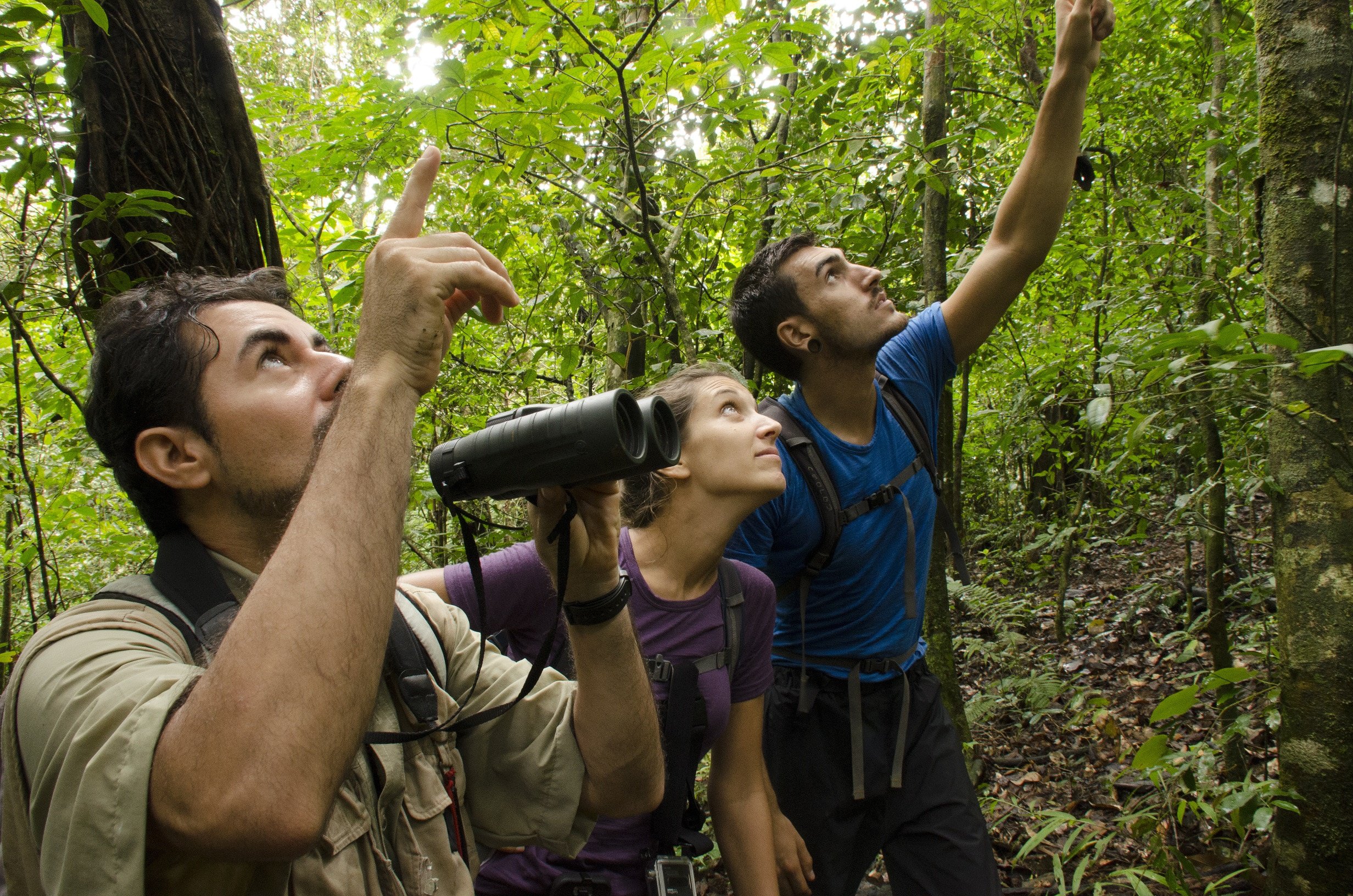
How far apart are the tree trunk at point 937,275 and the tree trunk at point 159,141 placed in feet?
9.20

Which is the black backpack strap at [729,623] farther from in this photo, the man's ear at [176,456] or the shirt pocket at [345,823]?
the man's ear at [176,456]

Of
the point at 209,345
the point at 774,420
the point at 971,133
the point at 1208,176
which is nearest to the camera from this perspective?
the point at 209,345

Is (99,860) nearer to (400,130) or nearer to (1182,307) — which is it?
(400,130)

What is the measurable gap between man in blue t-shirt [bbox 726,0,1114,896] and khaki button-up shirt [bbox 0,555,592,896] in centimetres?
126

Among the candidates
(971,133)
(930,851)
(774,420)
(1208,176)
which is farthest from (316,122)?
(1208,176)

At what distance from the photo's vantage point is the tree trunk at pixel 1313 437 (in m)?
2.16

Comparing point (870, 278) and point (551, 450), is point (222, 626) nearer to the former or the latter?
point (551, 450)

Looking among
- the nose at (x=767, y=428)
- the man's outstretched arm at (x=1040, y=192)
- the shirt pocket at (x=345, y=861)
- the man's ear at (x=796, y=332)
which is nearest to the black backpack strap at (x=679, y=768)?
the nose at (x=767, y=428)

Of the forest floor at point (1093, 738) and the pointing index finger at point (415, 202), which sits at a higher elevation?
the pointing index finger at point (415, 202)

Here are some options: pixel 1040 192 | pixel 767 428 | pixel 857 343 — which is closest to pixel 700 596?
pixel 767 428

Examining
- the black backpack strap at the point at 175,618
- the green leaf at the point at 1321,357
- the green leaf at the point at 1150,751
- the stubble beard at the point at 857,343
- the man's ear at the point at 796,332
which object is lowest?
the green leaf at the point at 1150,751

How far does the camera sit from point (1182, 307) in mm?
4555

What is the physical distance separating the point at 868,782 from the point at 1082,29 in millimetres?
2595

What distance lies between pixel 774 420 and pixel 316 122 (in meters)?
2.94
